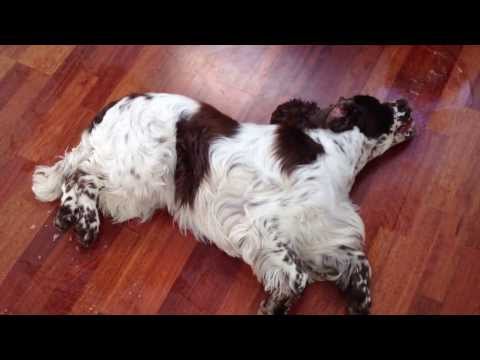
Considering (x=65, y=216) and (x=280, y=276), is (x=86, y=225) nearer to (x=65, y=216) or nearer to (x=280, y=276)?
(x=65, y=216)

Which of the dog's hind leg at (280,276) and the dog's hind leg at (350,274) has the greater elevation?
the dog's hind leg at (280,276)

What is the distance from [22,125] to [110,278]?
1134mm

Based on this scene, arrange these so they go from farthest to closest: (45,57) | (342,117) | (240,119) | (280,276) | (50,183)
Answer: (45,57), (240,119), (50,183), (342,117), (280,276)

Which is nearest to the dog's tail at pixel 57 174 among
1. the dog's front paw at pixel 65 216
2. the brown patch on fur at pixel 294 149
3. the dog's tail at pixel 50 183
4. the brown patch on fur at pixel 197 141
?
the dog's tail at pixel 50 183

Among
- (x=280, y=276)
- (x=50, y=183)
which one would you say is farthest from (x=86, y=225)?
(x=280, y=276)

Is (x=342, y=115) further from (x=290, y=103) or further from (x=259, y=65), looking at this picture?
(x=259, y=65)

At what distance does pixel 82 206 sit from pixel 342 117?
1.40m

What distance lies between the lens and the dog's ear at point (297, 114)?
262 centimetres

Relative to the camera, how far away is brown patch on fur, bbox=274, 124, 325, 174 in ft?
8.03

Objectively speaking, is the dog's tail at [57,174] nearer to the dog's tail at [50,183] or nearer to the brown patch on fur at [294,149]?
the dog's tail at [50,183]

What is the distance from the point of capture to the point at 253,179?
8.12 feet

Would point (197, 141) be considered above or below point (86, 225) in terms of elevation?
above

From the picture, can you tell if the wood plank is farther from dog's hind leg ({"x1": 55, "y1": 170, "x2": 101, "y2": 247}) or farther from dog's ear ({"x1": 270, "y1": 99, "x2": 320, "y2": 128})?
dog's ear ({"x1": 270, "y1": 99, "x2": 320, "y2": 128})
